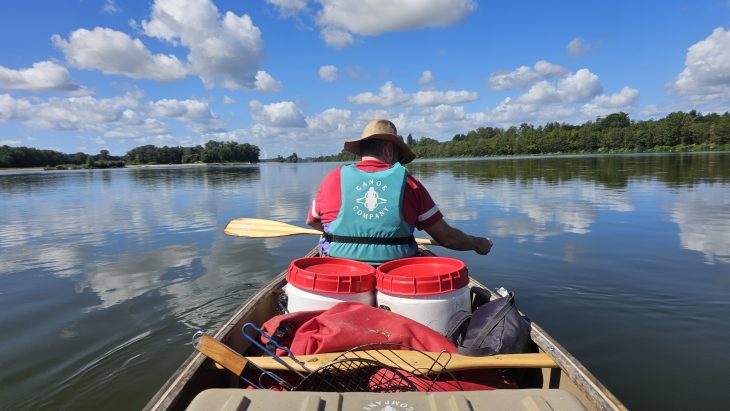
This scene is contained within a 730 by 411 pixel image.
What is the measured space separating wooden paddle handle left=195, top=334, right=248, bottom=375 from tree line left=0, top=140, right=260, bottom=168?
137 m

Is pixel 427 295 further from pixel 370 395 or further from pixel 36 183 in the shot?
pixel 36 183

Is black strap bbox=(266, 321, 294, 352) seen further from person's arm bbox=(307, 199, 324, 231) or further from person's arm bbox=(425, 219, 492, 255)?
person's arm bbox=(425, 219, 492, 255)

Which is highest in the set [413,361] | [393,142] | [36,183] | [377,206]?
[393,142]

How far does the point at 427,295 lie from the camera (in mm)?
3045

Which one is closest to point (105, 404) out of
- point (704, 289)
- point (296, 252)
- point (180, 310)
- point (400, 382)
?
point (180, 310)

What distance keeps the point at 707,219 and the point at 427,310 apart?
41.9 ft

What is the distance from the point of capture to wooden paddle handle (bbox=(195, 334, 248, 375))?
253 centimetres

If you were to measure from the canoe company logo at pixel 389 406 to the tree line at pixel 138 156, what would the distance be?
5420 inches

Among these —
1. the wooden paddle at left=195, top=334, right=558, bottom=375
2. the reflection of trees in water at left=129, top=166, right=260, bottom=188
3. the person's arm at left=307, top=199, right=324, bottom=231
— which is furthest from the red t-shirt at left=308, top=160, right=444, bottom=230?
the reflection of trees in water at left=129, top=166, right=260, bottom=188

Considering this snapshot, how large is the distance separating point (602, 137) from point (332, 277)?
440 feet

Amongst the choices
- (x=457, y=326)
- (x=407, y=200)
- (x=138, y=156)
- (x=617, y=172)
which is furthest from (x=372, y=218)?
(x=138, y=156)

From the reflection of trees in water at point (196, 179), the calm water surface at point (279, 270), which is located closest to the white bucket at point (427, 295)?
the calm water surface at point (279, 270)

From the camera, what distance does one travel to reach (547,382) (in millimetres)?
3012

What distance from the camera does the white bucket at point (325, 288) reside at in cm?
316
